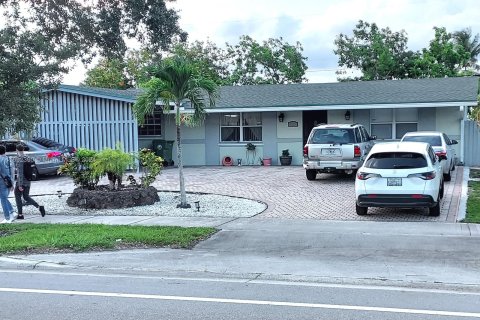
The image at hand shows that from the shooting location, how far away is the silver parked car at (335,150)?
18.2 metres

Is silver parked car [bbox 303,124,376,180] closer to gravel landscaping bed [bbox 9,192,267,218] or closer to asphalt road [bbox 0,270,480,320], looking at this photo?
gravel landscaping bed [bbox 9,192,267,218]

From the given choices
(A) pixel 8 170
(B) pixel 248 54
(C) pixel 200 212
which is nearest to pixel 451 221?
(C) pixel 200 212

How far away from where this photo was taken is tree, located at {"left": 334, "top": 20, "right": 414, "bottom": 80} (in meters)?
41.8

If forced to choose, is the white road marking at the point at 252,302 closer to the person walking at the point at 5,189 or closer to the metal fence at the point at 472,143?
the person walking at the point at 5,189

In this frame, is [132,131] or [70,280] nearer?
[70,280]

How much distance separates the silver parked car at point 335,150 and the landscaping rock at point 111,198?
5.90 meters

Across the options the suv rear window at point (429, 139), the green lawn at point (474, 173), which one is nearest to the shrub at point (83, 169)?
the suv rear window at point (429, 139)

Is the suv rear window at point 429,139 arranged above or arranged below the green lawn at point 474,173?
above

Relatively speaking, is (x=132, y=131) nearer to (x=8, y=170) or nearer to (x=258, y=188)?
(x=258, y=188)

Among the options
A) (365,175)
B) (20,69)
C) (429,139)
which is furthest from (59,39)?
(429,139)

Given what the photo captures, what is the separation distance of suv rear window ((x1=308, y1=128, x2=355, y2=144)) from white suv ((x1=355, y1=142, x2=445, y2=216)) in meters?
5.55

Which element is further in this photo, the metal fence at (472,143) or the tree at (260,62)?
the tree at (260,62)

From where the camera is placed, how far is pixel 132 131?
2412cm

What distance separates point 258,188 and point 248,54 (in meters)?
30.4
